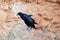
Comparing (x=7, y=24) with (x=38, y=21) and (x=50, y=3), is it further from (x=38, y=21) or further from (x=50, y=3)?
(x=50, y=3)

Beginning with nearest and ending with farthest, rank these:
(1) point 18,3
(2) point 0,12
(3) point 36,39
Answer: (3) point 36,39, (2) point 0,12, (1) point 18,3

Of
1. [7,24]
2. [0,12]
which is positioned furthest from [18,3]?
[7,24]

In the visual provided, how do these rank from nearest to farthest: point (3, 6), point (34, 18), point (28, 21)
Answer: point (28, 21) → point (34, 18) → point (3, 6)

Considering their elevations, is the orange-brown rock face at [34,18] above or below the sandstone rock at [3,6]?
below

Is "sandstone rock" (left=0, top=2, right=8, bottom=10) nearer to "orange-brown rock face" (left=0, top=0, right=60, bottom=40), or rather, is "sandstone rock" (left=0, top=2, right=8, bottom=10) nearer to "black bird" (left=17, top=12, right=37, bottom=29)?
"orange-brown rock face" (left=0, top=0, right=60, bottom=40)

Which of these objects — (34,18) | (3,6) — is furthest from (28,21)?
(3,6)

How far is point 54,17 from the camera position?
7.39 ft

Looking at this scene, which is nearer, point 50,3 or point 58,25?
point 58,25

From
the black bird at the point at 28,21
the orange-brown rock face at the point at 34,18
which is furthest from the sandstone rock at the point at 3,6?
the black bird at the point at 28,21

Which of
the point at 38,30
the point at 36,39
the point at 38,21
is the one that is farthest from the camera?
the point at 38,21

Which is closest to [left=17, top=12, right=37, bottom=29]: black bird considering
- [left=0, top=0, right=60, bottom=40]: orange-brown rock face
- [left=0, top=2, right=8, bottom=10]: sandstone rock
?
[left=0, top=0, right=60, bottom=40]: orange-brown rock face

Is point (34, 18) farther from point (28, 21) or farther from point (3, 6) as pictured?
point (3, 6)

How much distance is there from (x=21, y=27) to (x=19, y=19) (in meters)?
0.16

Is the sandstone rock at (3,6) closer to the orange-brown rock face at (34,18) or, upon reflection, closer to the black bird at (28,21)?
the orange-brown rock face at (34,18)
